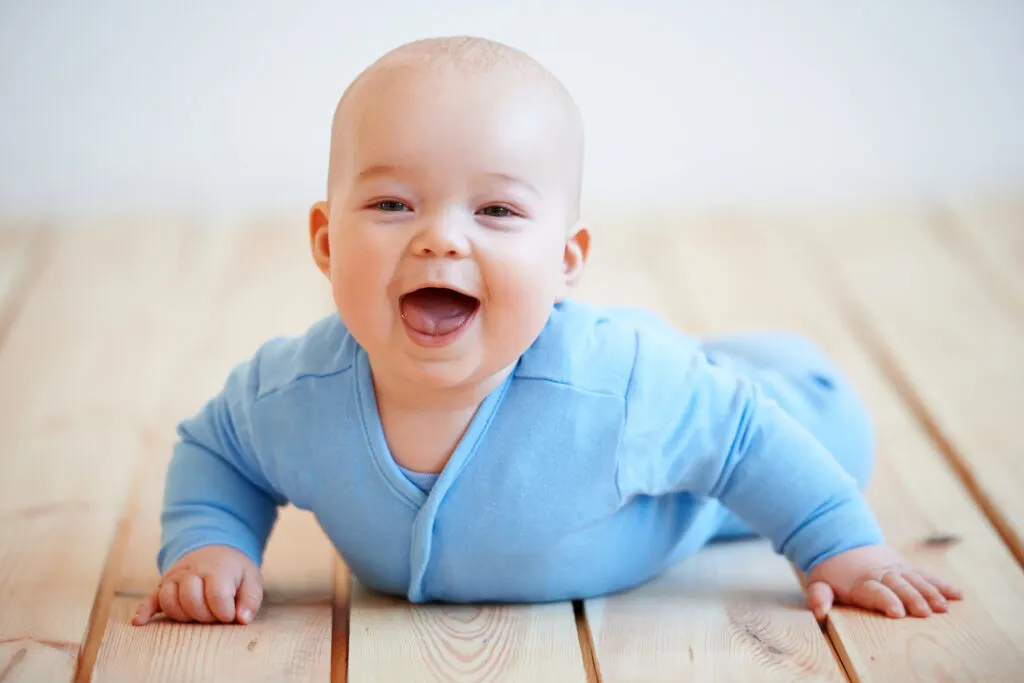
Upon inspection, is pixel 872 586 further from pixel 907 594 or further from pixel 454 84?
pixel 454 84

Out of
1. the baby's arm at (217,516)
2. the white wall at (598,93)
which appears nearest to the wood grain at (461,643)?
the baby's arm at (217,516)

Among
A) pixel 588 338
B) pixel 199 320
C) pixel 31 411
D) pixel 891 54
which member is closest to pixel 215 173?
pixel 199 320

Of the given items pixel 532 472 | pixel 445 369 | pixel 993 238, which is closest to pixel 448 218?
pixel 445 369

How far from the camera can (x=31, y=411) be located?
1.60 metres

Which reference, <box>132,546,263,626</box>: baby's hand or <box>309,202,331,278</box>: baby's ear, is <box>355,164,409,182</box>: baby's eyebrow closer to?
<box>309,202,331,278</box>: baby's ear

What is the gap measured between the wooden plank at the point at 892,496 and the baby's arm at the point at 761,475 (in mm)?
33

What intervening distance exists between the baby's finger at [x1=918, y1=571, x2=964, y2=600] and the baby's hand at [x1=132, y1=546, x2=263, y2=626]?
56cm

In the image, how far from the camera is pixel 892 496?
56.7 inches

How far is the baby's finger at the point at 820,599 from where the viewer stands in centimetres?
118

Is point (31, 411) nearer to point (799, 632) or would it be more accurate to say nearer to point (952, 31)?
point (799, 632)

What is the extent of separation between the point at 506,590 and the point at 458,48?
439mm

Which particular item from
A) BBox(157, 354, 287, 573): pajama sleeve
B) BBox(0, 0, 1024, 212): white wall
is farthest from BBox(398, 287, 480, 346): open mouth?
BBox(0, 0, 1024, 212): white wall

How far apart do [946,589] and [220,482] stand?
2.02ft

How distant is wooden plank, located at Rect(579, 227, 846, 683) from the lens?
1.11 m
